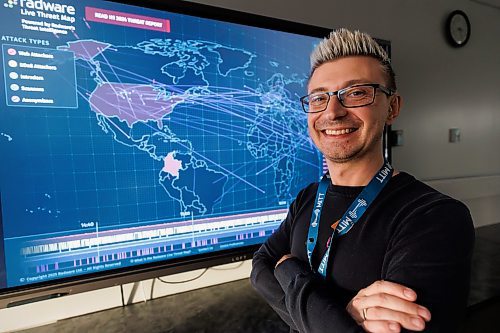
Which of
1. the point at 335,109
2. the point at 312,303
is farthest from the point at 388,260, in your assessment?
the point at 335,109

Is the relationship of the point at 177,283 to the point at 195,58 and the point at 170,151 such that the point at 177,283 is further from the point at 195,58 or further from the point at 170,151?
the point at 195,58

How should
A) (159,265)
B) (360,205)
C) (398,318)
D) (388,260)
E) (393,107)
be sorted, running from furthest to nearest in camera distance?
(159,265), (393,107), (360,205), (388,260), (398,318)

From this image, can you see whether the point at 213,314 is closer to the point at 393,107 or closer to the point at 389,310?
the point at 389,310

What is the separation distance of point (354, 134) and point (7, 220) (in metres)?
1.16

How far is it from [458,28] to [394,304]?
8.52ft

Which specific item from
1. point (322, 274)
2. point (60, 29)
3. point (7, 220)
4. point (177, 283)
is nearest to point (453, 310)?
point (322, 274)

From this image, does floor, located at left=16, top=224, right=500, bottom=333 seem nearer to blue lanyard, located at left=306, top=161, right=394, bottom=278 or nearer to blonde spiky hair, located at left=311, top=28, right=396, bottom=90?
blue lanyard, located at left=306, top=161, right=394, bottom=278

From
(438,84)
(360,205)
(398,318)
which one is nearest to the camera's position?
(398,318)

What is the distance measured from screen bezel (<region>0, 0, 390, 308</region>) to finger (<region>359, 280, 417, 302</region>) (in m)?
0.78

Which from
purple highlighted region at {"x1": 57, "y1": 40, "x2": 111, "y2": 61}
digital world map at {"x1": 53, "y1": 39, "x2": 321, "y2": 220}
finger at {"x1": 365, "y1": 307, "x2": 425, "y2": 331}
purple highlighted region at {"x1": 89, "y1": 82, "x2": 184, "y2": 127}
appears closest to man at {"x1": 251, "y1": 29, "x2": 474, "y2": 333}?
finger at {"x1": 365, "y1": 307, "x2": 425, "y2": 331}

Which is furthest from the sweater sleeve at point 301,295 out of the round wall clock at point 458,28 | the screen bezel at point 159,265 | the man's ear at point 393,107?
the round wall clock at point 458,28

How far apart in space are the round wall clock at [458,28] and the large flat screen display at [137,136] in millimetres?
1493

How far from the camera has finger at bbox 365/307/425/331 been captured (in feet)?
2.18

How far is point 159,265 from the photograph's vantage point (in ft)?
4.23
